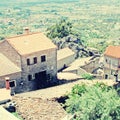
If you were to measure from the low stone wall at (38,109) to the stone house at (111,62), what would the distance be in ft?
78.9

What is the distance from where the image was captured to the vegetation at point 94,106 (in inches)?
1532

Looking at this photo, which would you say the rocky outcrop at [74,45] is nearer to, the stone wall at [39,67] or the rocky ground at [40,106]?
the stone wall at [39,67]

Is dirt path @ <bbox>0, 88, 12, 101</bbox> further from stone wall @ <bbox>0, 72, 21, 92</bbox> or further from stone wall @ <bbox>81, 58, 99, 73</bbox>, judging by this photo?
stone wall @ <bbox>81, 58, 99, 73</bbox>

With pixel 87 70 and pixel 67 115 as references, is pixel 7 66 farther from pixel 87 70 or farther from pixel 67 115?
pixel 87 70

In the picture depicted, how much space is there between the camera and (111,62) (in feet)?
216

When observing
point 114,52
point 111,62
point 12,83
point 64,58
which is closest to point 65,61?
point 64,58

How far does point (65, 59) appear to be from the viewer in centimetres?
7350

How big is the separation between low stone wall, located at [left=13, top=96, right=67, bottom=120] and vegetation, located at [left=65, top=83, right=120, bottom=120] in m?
1.21

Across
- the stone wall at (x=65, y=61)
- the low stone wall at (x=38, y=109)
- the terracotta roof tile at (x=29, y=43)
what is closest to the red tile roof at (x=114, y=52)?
the stone wall at (x=65, y=61)

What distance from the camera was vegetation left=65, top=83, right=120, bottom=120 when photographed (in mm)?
38906

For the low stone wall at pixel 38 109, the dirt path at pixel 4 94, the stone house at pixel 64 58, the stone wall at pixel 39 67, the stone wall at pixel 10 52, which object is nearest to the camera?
the low stone wall at pixel 38 109

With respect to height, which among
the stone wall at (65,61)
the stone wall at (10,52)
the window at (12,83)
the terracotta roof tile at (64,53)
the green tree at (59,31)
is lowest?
the stone wall at (65,61)

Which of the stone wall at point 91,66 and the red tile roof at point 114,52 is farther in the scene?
the stone wall at point 91,66

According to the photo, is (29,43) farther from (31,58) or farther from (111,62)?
(111,62)
